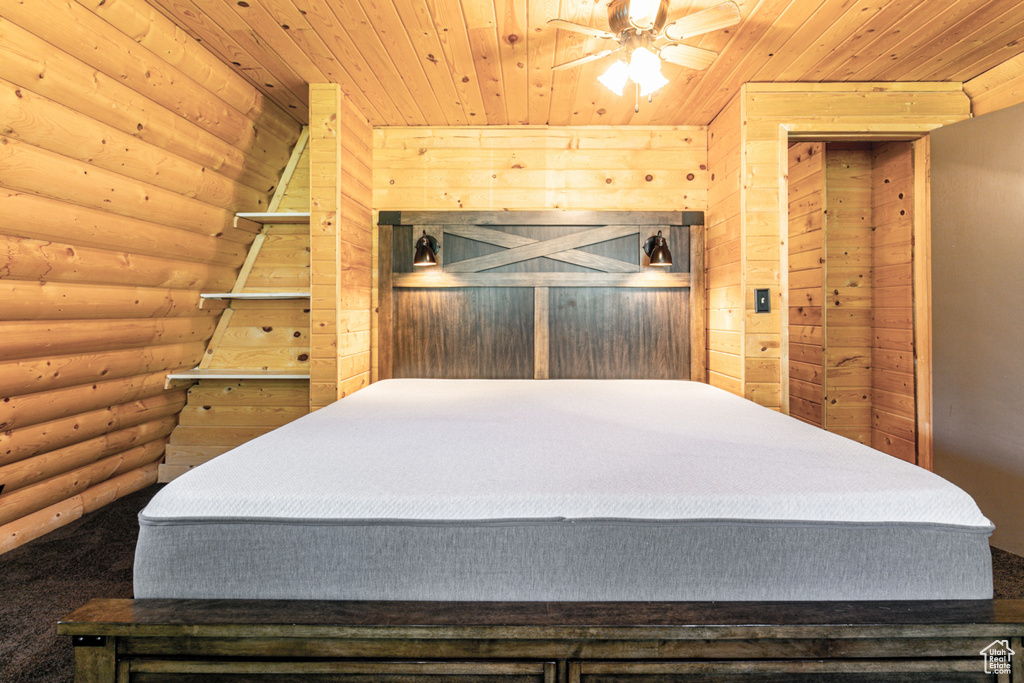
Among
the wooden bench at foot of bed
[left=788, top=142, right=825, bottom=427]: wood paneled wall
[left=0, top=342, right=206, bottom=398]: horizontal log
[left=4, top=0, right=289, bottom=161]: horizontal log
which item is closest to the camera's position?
the wooden bench at foot of bed

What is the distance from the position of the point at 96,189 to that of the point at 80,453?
1462mm

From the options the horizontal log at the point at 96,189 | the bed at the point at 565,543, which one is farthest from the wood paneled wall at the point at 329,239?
the bed at the point at 565,543

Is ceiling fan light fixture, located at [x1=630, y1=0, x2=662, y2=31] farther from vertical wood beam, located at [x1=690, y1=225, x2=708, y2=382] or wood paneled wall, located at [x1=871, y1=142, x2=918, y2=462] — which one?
wood paneled wall, located at [x1=871, y1=142, x2=918, y2=462]

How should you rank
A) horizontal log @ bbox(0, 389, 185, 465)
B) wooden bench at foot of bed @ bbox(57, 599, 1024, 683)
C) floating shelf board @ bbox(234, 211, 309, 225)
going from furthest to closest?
1. floating shelf board @ bbox(234, 211, 309, 225)
2. horizontal log @ bbox(0, 389, 185, 465)
3. wooden bench at foot of bed @ bbox(57, 599, 1024, 683)

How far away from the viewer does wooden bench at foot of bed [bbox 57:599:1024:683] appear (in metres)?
0.93

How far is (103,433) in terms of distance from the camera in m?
2.67

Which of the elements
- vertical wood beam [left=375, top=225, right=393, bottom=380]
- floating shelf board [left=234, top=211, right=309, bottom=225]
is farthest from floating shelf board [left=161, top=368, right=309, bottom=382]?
floating shelf board [left=234, top=211, right=309, bottom=225]

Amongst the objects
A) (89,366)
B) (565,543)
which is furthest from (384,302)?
(565,543)

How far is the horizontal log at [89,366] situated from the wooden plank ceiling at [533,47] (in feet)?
5.29

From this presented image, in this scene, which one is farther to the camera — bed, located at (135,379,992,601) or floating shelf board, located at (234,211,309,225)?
floating shelf board, located at (234,211,309,225)

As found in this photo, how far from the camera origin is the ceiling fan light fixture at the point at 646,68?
178cm

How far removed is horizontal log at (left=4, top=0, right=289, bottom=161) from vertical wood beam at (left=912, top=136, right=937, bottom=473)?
3719mm

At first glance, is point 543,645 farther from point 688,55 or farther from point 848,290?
point 848,290

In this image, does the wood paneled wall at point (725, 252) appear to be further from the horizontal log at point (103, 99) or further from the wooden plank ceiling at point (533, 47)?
the horizontal log at point (103, 99)
